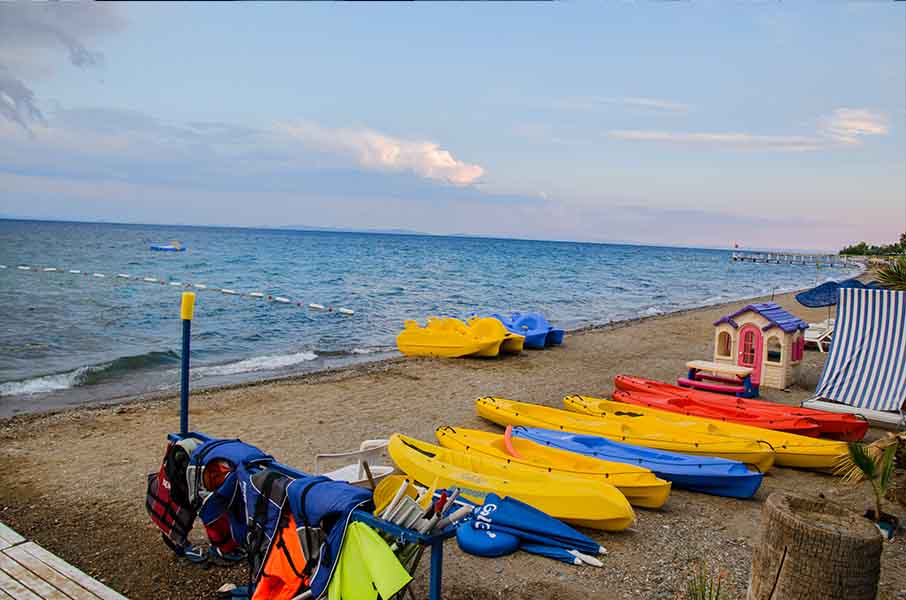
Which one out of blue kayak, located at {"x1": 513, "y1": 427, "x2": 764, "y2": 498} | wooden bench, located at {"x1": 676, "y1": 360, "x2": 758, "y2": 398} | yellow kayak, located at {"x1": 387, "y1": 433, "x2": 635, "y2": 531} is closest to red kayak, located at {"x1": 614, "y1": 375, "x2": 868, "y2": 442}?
wooden bench, located at {"x1": 676, "y1": 360, "x2": 758, "y2": 398}

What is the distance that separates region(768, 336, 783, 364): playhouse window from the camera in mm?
13000

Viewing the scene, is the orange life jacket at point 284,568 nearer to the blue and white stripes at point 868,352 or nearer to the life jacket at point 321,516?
the life jacket at point 321,516

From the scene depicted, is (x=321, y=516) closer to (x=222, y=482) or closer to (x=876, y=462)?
(x=222, y=482)

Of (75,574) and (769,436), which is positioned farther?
(769,436)

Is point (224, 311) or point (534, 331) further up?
point (534, 331)

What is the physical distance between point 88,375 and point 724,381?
44.8 ft

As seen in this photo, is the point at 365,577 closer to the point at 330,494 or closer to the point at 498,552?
the point at 330,494

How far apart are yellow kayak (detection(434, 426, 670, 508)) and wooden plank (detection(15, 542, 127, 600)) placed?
3.80 m

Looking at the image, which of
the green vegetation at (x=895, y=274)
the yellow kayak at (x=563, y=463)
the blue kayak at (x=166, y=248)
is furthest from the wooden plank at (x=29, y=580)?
the blue kayak at (x=166, y=248)

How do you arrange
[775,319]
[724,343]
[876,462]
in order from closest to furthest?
1. [876,462]
2. [775,319]
3. [724,343]

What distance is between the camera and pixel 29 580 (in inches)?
185

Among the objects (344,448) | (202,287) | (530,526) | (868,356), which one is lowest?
(202,287)

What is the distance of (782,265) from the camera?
348 feet

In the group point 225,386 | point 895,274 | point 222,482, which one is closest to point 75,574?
point 222,482
